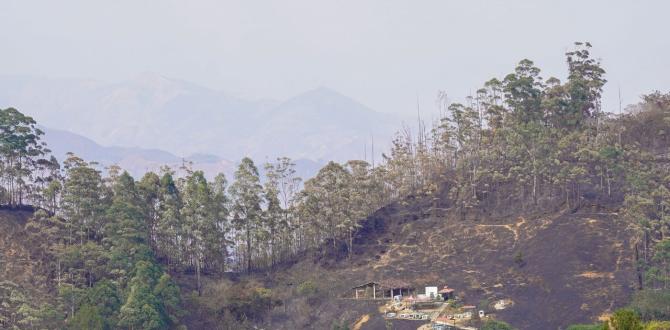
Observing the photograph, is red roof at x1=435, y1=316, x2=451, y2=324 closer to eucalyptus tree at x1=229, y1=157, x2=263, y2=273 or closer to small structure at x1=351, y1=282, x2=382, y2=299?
small structure at x1=351, y1=282, x2=382, y2=299

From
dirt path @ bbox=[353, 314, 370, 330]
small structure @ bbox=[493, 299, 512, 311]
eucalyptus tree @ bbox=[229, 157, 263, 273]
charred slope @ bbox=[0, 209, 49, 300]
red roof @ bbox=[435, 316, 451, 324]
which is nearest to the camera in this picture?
red roof @ bbox=[435, 316, 451, 324]

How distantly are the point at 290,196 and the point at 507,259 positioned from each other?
2317cm

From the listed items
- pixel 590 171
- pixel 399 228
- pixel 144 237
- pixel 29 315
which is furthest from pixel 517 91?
pixel 29 315

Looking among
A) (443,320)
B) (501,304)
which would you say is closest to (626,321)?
(443,320)

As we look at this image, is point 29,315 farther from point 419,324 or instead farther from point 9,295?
point 419,324

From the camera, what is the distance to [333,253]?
266ft

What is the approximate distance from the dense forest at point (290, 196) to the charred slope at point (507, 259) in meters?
1.75

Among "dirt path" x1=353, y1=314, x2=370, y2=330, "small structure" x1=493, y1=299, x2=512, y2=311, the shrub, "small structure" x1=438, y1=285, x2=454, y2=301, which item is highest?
the shrub

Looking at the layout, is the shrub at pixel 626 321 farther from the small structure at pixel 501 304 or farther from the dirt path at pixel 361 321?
the dirt path at pixel 361 321

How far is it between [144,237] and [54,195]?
31.2ft

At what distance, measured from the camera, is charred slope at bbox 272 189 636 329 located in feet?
213

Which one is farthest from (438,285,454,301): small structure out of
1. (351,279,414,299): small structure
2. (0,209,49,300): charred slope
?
(0,209,49,300): charred slope

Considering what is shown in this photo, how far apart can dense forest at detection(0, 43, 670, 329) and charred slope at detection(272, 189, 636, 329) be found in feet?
5.74

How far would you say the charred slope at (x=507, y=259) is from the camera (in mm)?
65062
